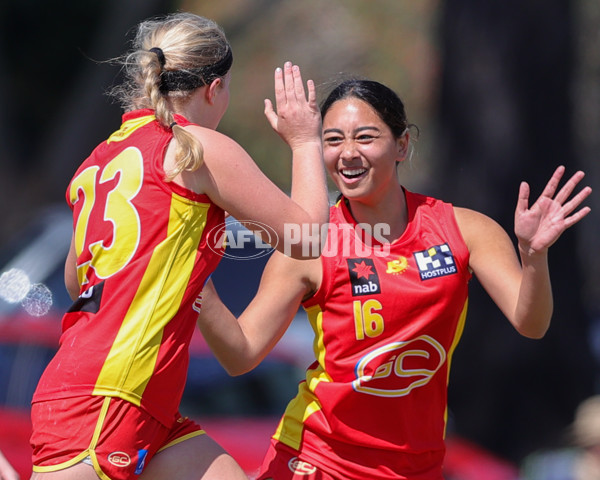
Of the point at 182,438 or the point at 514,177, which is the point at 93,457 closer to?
the point at 182,438

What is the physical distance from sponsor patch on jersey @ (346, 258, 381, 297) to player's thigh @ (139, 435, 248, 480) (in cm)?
73

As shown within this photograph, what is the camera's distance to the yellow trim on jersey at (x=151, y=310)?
2.68m

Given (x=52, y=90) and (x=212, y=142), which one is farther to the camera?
(x=52, y=90)

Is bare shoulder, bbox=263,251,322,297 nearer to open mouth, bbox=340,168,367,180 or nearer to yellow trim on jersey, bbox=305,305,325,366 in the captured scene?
yellow trim on jersey, bbox=305,305,325,366

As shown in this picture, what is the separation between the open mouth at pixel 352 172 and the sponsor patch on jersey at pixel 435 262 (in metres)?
0.34

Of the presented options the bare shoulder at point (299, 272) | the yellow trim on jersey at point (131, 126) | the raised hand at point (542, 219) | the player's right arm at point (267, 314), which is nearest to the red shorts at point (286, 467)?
the player's right arm at point (267, 314)

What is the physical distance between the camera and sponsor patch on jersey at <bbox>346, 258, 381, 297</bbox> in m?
3.34

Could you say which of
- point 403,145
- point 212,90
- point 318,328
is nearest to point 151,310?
point 212,90

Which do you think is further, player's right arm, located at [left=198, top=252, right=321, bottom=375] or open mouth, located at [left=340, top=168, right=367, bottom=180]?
open mouth, located at [left=340, top=168, right=367, bottom=180]

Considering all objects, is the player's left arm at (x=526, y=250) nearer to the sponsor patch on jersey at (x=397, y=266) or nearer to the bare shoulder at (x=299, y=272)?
the sponsor patch on jersey at (x=397, y=266)

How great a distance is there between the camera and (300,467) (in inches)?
134

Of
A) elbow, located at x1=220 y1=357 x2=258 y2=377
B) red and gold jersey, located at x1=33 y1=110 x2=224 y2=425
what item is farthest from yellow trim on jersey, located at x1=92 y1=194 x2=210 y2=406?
elbow, located at x1=220 y1=357 x2=258 y2=377

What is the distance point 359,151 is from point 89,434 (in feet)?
4.52

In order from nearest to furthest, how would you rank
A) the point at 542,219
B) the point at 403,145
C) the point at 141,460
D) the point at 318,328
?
the point at 141,460, the point at 542,219, the point at 318,328, the point at 403,145
